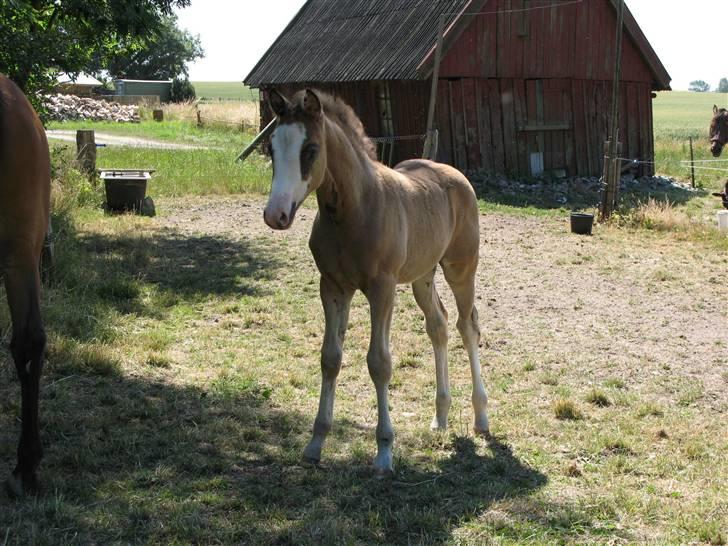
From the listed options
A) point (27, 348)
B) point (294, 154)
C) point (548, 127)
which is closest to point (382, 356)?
point (294, 154)

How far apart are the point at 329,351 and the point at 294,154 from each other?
1366mm

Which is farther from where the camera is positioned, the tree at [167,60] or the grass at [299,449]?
the tree at [167,60]

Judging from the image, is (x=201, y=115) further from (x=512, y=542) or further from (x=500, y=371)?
(x=512, y=542)

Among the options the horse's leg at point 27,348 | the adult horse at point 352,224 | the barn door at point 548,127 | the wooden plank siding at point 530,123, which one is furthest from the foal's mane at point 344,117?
the barn door at point 548,127

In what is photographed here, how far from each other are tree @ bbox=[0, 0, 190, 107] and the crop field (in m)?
2.23

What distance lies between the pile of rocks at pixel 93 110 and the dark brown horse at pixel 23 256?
4073cm

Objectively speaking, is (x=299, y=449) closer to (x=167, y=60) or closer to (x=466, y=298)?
(x=466, y=298)

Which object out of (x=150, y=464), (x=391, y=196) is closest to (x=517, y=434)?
(x=391, y=196)

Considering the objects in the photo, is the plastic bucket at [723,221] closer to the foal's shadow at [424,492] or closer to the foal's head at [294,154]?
the foal's shadow at [424,492]

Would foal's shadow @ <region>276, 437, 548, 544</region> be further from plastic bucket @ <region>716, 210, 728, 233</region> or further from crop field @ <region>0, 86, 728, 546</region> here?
plastic bucket @ <region>716, 210, 728, 233</region>

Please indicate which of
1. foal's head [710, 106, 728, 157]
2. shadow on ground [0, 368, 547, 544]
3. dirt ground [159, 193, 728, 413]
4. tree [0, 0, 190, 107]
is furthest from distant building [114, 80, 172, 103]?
shadow on ground [0, 368, 547, 544]

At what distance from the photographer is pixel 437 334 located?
19.3 feet

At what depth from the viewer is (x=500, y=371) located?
23.2 feet

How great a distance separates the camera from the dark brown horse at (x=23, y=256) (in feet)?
14.7
